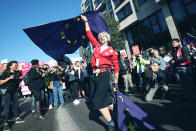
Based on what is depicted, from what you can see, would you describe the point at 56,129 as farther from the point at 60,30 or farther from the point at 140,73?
the point at 140,73

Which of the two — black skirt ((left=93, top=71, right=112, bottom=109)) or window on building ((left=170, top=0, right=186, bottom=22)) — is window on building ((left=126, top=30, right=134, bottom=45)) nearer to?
window on building ((left=170, top=0, right=186, bottom=22))

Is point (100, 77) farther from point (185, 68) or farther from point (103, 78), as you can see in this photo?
point (185, 68)

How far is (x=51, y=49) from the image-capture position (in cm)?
400

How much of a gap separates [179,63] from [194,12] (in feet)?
30.8

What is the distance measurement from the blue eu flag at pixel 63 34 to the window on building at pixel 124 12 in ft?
44.3

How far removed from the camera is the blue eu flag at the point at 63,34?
353 centimetres

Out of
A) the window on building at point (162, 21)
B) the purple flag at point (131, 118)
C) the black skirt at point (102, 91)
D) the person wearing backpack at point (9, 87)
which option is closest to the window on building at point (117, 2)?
the window on building at point (162, 21)

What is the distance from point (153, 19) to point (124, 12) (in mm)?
4678

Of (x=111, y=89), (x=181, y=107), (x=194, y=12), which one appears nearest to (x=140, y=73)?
(x=181, y=107)

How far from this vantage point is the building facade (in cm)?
1043

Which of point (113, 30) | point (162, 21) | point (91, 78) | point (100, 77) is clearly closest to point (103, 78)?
point (100, 77)

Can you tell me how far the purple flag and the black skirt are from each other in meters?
0.21

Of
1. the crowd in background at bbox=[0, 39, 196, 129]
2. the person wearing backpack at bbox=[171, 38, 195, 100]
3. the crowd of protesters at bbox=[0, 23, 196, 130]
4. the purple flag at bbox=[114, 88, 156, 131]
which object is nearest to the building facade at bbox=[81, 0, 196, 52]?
the crowd of protesters at bbox=[0, 23, 196, 130]

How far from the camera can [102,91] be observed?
2.23 meters
